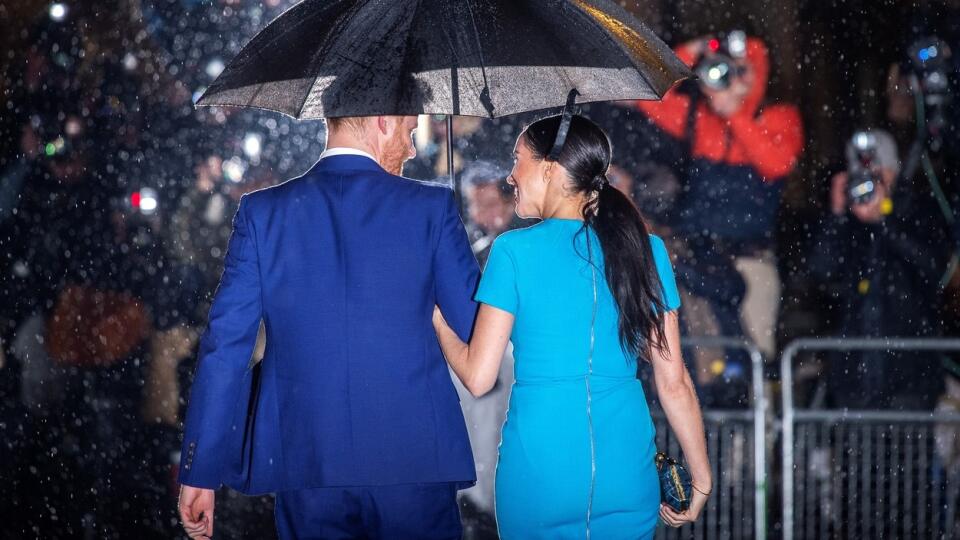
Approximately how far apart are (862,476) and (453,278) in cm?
373

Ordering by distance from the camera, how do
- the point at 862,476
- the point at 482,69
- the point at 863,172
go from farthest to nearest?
the point at 863,172 < the point at 862,476 < the point at 482,69

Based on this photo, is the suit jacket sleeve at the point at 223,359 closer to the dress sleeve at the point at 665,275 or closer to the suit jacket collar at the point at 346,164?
the suit jacket collar at the point at 346,164

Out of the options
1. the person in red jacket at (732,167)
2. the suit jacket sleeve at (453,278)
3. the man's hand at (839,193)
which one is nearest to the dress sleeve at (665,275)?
the suit jacket sleeve at (453,278)

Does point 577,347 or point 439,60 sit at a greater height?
point 439,60

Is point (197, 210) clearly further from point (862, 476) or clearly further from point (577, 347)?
point (577, 347)

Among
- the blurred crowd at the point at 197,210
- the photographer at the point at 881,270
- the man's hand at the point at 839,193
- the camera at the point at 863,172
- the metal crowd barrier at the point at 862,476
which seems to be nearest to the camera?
the metal crowd barrier at the point at 862,476

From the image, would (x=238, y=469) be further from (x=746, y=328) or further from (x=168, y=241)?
(x=746, y=328)

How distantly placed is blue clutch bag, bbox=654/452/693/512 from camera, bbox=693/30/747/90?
589cm

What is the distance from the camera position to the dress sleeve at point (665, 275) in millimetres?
2391

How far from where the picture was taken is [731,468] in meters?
5.45

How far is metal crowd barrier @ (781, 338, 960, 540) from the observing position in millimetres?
5215

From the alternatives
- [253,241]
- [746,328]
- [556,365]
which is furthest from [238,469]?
[746,328]

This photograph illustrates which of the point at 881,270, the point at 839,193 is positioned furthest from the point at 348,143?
the point at 839,193

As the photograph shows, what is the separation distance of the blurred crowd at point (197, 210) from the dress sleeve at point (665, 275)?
440cm
